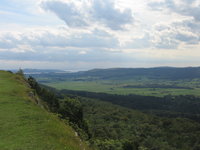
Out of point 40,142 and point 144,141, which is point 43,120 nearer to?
point 40,142

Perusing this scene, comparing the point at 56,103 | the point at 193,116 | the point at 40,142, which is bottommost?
the point at 193,116

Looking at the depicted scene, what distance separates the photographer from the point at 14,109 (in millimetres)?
20719

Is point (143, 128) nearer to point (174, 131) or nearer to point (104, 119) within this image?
point (174, 131)

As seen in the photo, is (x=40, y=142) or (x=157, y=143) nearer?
(x=40, y=142)

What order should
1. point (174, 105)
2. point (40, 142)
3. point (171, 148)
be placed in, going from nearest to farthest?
1. point (40, 142)
2. point (171, 148)
3. point (174, 105)

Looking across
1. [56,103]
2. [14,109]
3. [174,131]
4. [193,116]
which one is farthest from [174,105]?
[14,109]

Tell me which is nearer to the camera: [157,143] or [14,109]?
[14,109]

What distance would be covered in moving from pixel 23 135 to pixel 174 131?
103255mm

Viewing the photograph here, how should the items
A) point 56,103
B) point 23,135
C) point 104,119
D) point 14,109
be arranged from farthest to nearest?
point 104,119
point 56,103
point 14,109
point 23,135

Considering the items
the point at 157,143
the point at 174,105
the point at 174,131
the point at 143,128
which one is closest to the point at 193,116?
the point at 174,105

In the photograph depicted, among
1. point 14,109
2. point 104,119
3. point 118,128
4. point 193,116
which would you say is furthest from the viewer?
point 193,116

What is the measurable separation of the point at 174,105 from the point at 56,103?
6740 inches

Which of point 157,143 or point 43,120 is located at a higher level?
point 43,120

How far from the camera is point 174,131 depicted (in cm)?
10388
